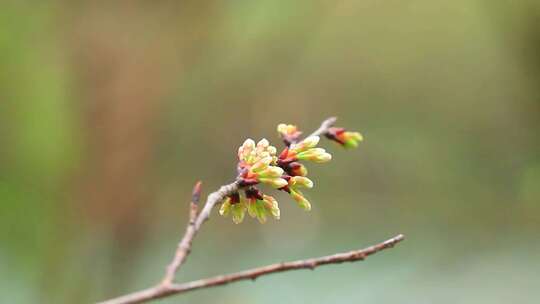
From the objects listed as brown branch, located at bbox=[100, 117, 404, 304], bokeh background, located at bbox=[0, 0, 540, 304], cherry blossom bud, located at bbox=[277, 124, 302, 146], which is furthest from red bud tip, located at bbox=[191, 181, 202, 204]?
bokeh background, located at bbox=[0, 0, 540, 304]

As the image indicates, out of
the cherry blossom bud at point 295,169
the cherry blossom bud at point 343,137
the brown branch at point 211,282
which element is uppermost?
the cherry blossom bud at point 343,137

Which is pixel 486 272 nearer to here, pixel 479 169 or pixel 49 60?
pixel 479 169

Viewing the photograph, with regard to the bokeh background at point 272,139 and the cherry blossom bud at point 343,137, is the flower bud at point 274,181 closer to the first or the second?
the cherry blossom bud at point 343,137

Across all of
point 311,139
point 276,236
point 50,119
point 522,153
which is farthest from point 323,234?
point 311,139

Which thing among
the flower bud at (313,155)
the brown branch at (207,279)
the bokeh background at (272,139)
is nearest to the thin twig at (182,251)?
the brown branch at (207,279)

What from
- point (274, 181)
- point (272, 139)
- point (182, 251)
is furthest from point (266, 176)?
point (272, 139)

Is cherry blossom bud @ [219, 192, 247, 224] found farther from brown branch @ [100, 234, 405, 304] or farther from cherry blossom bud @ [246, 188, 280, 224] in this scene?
brown branch @ [100, 234, 405, 304]
